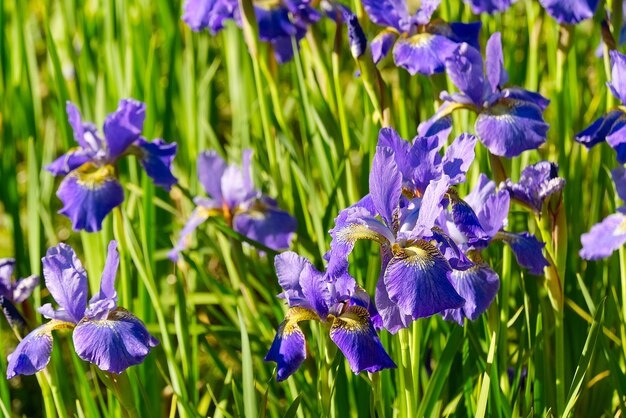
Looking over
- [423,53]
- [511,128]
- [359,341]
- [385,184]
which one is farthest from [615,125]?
[359,341]

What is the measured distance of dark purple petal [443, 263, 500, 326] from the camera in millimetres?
1445

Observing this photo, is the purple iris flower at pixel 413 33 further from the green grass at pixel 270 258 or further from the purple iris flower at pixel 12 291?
the purple iris flower at pixel 12 291

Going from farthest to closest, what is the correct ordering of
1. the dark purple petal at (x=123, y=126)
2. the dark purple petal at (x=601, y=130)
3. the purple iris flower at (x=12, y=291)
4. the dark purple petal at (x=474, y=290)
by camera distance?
the dark purple petal at (x=123, y=126)
the dark purple petal at (x=601, y=130)
the purple iris flower at (x=12, y=291)
the dark purple petal at (x=474, y=290)

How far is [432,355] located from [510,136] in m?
0.67

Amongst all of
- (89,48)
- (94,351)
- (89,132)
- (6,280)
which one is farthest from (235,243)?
(89,48)

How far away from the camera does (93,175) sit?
1.95 m

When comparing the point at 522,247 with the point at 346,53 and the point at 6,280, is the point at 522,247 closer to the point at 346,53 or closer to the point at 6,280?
the point at 6,280

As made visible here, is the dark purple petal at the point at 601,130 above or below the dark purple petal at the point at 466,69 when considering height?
below

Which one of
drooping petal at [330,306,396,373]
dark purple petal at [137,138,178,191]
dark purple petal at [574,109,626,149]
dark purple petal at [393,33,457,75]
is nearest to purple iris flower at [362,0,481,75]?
dark purple petal at [393,33,457,75]

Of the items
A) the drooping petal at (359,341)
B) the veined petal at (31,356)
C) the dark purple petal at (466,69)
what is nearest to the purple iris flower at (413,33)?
the dark purple petal at (466,69)

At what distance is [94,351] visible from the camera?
4.49 feet

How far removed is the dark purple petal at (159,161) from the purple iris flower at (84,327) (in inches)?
19.6

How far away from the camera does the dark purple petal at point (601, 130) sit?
1691mm

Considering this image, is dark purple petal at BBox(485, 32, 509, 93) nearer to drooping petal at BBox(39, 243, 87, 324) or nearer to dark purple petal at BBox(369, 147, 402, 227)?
dark purple petal at BBox(369, 147, 402, 227)
